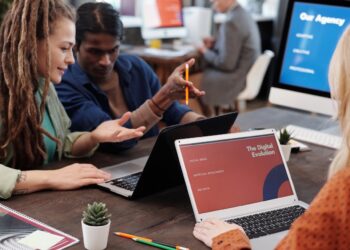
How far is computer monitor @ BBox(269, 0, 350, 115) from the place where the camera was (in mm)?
2285

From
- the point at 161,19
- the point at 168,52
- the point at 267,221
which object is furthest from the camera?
the point at 161,19

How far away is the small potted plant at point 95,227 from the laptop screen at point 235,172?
27 cm

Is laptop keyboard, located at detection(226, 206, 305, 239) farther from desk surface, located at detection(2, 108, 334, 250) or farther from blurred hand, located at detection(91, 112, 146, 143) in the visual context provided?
blurred hand, located at detection(91, 112, 146, 143)

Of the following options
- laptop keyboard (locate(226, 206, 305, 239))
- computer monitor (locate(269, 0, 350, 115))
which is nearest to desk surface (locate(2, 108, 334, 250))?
laptop keyboard (locate(226, 206, 305, 239))

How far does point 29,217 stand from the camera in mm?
1414

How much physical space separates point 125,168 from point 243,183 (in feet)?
1.39

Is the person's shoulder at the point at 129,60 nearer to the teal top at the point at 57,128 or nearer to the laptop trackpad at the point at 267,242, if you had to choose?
the teal top at the point at 57,128

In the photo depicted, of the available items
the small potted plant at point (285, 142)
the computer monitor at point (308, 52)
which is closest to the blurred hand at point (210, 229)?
the small potted plant at point (285, 142)

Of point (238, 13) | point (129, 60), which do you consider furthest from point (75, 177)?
point (238, 13)

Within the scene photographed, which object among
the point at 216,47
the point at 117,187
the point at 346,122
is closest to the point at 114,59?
the point at 117,187

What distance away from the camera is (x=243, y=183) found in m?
1.50

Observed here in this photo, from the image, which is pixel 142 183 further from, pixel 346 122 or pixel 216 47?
pixel 216 47

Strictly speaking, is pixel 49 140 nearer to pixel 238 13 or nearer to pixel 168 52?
pixel 168 52

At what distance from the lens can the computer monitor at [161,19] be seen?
477 centimetres
